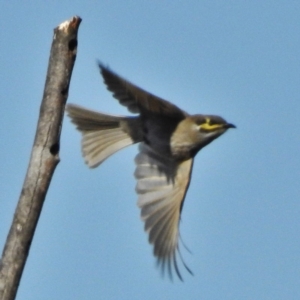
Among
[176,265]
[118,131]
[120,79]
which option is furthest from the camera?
[118,131]

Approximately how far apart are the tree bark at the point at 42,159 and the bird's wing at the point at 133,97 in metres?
1.66

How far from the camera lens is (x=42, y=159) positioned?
4316 millimetres

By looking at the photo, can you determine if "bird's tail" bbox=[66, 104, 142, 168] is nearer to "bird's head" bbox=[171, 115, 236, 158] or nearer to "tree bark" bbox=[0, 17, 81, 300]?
"bird's head" bbox=[171, 115, 236, 158]

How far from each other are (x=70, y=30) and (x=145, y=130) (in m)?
2.71

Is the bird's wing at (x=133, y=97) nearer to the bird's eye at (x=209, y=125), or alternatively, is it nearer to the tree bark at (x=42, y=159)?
the bird's eye at (x=209, y=125)

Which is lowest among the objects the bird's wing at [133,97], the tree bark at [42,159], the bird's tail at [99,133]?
the tree bark at [42,159]

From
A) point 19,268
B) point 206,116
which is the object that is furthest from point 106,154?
point 19,268

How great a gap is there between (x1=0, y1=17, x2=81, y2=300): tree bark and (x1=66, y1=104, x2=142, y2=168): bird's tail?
280 centimetres

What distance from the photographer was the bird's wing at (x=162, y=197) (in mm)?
7172

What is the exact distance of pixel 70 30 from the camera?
4691 millimetres

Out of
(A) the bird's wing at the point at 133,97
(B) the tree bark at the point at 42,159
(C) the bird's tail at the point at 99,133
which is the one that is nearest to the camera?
(B) the tree bark at the point at 42,159

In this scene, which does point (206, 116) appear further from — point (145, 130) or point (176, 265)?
point (176, 265)

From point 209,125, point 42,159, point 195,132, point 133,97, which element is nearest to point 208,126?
point 209,125

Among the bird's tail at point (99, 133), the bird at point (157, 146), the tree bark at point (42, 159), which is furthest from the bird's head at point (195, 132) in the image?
the tree bark at point (42, 159)
